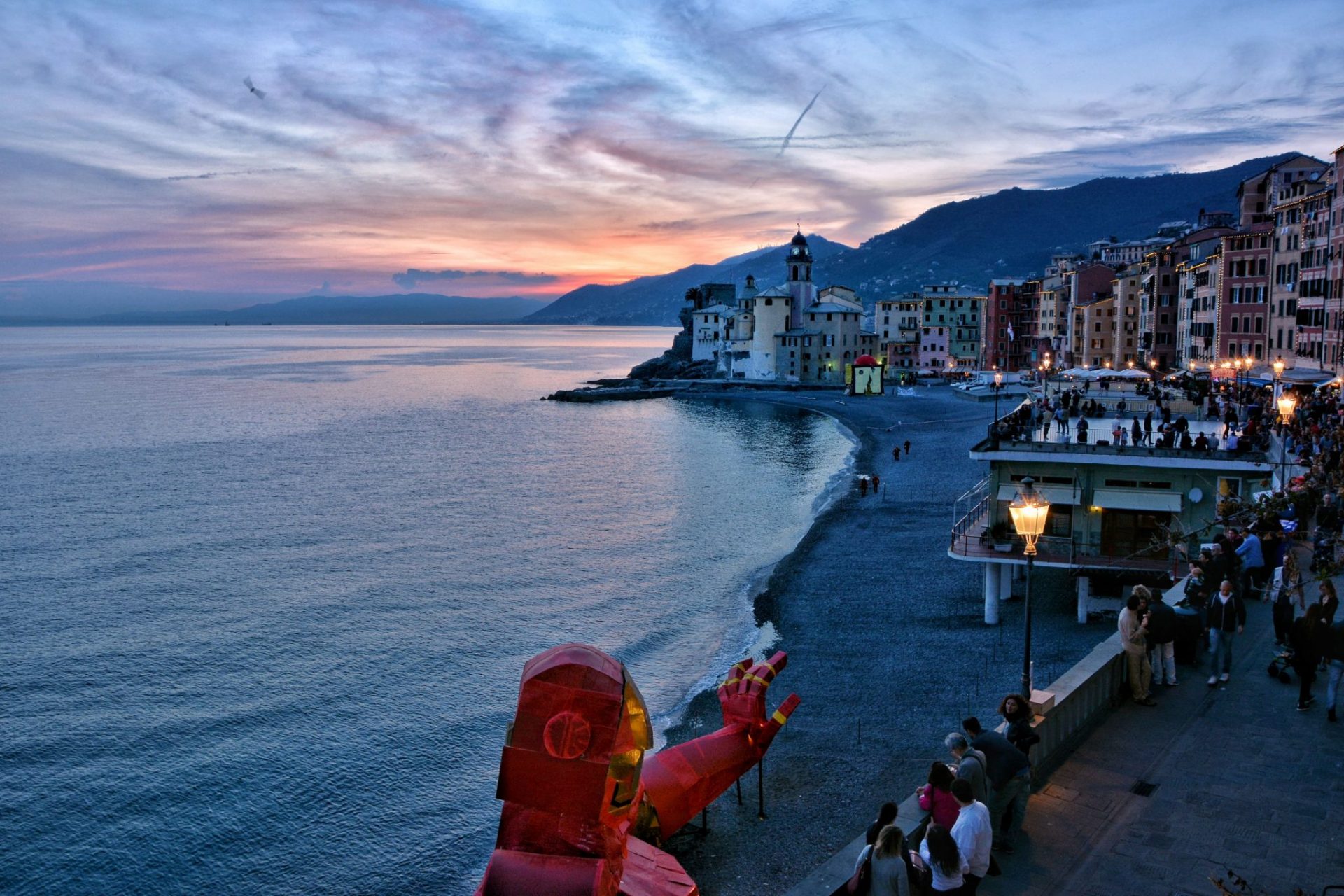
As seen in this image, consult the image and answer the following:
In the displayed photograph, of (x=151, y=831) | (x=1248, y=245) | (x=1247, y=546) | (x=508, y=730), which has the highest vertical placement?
(x=1248, y=245)

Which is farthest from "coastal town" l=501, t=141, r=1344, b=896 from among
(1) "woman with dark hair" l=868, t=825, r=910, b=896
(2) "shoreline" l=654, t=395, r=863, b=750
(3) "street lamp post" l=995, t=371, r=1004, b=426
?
(3) "street lamp post" l=995, t=371, r=1004, b=426

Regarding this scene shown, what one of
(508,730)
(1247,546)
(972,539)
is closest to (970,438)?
(972,539)

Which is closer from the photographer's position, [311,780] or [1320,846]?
[1320,846]

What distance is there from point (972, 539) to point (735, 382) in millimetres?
113300

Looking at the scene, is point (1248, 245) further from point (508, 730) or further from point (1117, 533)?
point (508, 730)

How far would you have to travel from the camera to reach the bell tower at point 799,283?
13750cm

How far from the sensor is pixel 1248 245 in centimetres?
6178

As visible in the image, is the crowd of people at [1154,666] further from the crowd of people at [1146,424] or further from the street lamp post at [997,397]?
the street lamp post at [997,397]

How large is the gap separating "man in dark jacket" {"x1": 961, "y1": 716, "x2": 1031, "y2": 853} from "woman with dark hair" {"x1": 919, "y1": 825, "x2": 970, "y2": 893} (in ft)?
4.27

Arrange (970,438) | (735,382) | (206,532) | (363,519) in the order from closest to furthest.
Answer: (206,532) → (363,519) → (970,438) → (735,382)

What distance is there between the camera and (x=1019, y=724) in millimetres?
10375

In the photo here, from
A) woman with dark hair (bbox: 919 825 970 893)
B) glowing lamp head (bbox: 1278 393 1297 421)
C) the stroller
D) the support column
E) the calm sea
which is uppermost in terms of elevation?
glowing lamp head (bbox: 1278 393 1297 421)

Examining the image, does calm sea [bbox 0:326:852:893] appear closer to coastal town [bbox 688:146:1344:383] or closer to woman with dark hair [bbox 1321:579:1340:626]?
woman with dark hair [bbox 1321:579:1340:626]

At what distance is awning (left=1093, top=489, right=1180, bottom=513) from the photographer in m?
25.4
